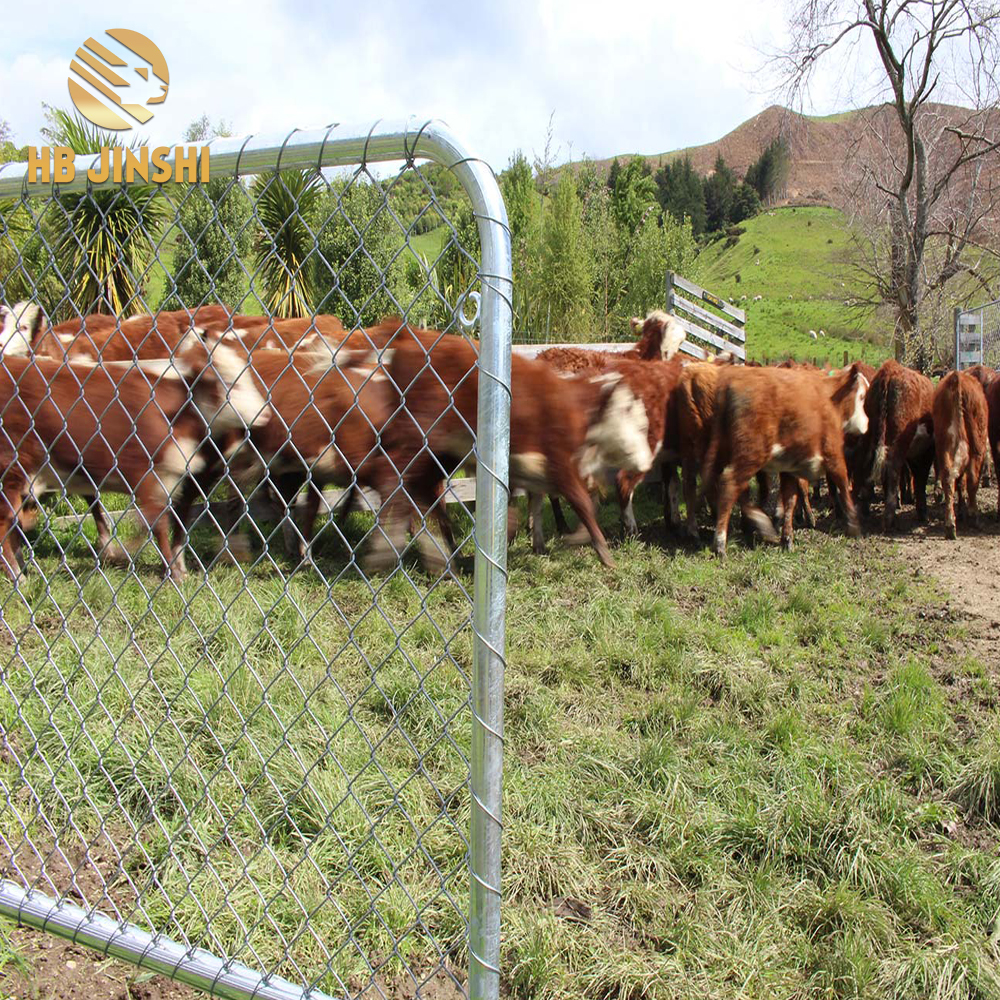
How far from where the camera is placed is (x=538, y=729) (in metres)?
4.19

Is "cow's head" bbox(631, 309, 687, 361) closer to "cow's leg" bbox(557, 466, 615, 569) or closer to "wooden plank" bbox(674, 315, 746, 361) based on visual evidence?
"wooden plank" bbox(674, 315, 746, 361)

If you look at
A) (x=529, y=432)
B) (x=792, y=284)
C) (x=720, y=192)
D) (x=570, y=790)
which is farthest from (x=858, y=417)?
(x=720, y=192)

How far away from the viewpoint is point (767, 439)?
7.38 m

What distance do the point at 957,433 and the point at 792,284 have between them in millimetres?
56435

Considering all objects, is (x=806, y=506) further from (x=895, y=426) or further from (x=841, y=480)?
(x=895, y=426)

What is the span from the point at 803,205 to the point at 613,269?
6113cm

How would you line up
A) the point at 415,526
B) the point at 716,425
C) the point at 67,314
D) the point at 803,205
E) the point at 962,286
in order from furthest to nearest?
1. the point at 803,205
2. the point at 962,286
3. the point at 67,314
4. the point at 716,425
5. the point at 415,526

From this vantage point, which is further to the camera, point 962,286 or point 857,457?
point 962,286

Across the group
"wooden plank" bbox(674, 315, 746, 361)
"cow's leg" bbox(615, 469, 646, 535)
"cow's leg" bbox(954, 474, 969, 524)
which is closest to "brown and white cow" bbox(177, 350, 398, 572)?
"cow's leg" bbox(615, 469, 646, 535)

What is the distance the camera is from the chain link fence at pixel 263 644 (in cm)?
184

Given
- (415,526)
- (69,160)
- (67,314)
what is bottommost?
(415,526)

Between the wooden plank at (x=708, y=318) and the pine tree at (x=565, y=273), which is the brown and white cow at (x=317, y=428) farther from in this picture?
the pine tree at (x=565, y=273)

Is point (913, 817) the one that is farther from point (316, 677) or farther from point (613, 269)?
point (613, 269)

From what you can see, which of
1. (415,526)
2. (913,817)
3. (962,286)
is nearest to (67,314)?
(415,526)
